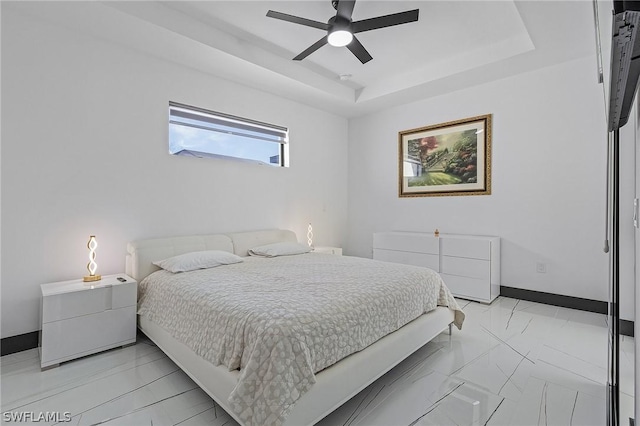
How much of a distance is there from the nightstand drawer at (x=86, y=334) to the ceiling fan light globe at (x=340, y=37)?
9.02 ft

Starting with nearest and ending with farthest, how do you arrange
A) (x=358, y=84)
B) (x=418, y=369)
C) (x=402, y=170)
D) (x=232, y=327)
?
(x=232, y=327), (x=418, y=369), (x=358, y=84), (x=402, y=170)

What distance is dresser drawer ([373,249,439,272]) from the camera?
4.05m

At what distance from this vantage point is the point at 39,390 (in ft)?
6.51

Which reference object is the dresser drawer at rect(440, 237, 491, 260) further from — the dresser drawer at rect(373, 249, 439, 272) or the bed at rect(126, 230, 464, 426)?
the bed at rect(126, 230, 464, 426)

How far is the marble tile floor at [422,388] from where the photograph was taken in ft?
5.66

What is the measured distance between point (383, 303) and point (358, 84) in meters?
3.49

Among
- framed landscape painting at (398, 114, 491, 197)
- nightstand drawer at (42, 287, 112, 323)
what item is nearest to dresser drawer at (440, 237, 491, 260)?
framed landscape painting at (398, 114, 491, 197)

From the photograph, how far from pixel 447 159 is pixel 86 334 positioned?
4364mm

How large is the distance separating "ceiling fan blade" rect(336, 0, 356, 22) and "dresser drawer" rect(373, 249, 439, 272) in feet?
9.49

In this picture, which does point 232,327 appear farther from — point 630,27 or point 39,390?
point 630,27

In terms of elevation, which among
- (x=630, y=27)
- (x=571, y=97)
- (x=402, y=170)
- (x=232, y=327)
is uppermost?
(x=571, y=97)

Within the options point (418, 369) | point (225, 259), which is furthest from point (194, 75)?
point (418, 369)

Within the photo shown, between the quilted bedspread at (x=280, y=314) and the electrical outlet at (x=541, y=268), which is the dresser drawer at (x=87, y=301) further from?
the electrical outlet at (x=541, y=268)

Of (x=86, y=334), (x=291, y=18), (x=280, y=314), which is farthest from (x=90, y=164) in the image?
(x=280, y=314)
